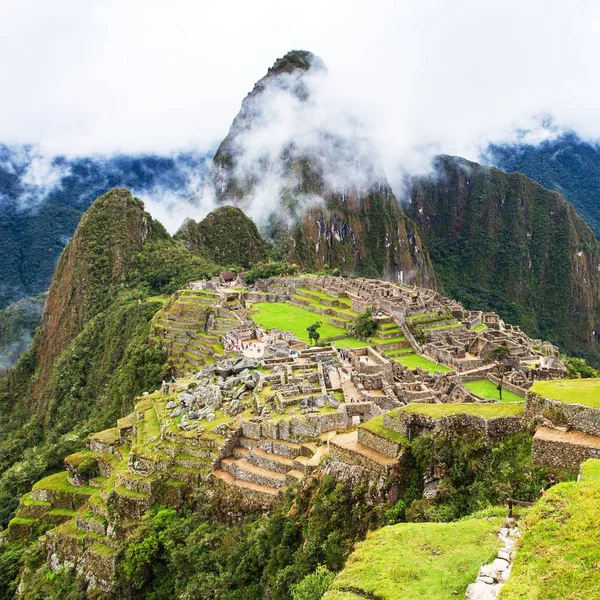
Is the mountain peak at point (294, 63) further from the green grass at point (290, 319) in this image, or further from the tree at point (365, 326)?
the tree at point (365, 326)

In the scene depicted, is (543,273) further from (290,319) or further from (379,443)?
(379,443)

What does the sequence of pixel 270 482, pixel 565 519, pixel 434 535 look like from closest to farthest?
pixel 565 519 → pixel 434 535 → pixel 270 482

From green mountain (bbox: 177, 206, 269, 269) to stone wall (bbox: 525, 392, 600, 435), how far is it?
9450 cm

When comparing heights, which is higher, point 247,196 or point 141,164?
point 141,164

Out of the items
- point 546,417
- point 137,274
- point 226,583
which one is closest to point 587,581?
point 546,417

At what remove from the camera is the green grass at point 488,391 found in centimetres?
3347

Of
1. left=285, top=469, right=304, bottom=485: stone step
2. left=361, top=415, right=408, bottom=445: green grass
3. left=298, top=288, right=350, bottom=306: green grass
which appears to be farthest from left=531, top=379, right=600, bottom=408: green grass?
left=298, top=288, right=350, bottom=306: green grass

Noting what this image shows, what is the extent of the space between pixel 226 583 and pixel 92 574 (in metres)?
6.11

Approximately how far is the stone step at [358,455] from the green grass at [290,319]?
1254 inches

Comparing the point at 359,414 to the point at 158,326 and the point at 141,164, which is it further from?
the point at 141,164

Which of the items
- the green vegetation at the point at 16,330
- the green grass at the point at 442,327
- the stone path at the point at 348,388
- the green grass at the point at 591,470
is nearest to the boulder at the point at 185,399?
the stone path at the point at 348,388

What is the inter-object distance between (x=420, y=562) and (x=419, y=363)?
3400 centimetres

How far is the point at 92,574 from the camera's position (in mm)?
19438

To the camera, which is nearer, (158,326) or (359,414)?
(359,414)
